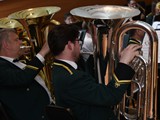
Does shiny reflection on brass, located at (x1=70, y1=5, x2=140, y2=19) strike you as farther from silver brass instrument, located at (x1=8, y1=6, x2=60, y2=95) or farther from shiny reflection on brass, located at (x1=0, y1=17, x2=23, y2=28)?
shiny reflection on brass, located at (x1=0, y1=17, x2=23, y2=28)

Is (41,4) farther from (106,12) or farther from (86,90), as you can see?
(86,90)

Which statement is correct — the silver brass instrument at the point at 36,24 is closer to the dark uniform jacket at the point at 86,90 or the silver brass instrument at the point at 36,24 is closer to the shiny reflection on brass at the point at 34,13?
the shiny reflection on brass at the point at 34,13

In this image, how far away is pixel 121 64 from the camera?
1162mm

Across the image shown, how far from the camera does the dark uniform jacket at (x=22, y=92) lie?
155 centimetres

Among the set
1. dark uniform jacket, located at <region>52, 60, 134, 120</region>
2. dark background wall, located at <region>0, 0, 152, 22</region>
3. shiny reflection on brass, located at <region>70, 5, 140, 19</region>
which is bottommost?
dark background wall, located at <region>0, 0, 152, 22</region>

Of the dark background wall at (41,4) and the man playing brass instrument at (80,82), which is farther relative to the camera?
the dark background wall at (41,4)

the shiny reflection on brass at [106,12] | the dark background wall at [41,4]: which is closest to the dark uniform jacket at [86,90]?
the shiny reflection on brass at [106,12]

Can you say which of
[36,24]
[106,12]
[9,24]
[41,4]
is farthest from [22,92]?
[41,4]

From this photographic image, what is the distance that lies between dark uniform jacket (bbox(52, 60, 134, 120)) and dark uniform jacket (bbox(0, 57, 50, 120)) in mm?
374

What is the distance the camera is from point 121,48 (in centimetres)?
129

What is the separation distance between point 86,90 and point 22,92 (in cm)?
64

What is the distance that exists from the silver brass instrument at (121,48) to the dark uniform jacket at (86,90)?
0.11 m

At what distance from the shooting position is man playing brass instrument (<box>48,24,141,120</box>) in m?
1.16

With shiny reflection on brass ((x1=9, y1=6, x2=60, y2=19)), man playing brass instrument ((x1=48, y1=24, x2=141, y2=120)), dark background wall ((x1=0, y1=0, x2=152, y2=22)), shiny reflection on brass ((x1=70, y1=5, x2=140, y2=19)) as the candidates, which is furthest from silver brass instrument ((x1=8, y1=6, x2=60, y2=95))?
dark background wall ((x1=0, y1=0, x2=152, y2=22))
